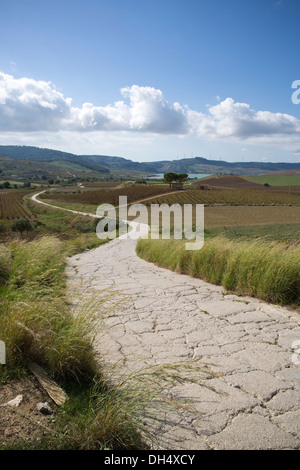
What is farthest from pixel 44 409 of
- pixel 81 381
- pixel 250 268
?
pixel 250 268

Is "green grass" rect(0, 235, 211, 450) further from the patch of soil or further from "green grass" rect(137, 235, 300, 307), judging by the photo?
"green grass" rect(137, 235, 300, 307)

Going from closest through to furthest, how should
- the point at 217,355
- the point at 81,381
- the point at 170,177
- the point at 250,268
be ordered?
the point at 81,381, the point at 217,355, the point at 250,268, the point at 170,177

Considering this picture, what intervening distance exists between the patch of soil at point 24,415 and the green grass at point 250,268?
424cm

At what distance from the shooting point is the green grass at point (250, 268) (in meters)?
A: 5.62

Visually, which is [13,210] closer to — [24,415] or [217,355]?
[217,355]

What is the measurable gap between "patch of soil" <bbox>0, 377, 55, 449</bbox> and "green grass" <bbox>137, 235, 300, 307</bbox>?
4235 mm

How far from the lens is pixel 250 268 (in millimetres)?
6234

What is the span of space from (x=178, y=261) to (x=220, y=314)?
138 inches


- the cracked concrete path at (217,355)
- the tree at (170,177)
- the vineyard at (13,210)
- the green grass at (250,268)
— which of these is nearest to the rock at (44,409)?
the cracked concrete path at (217,355)

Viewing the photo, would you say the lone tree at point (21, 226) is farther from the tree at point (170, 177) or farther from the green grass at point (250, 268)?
the tree at point (170, 177)

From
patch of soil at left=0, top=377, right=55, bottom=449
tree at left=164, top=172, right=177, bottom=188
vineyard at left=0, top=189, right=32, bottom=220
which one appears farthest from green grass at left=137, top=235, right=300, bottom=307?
tree at left=164, top=172, right=177, bottom=188

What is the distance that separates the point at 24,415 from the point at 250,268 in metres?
4.89

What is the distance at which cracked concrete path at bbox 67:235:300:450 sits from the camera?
8.01 feet
